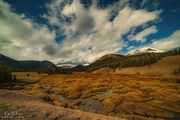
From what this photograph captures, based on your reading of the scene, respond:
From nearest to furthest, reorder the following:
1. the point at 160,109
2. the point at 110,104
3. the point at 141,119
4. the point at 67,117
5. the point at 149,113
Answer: the point at 67,117 → the point at 141,119 → the point at 149,113 → the point at 160,109 → the point at 110,104

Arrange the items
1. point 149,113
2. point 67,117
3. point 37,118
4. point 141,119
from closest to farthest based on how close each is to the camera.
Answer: point 37,118 → point 67,117 → point 141,119 → point 149,113

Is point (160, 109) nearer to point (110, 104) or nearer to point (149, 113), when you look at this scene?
point (149, 113)

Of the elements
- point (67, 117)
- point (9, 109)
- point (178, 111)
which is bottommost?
point (178, 111)

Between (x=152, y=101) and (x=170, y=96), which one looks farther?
(x=170, y=96)

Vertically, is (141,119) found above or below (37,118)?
below

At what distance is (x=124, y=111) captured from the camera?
51875mm

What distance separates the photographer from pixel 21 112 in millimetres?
25625

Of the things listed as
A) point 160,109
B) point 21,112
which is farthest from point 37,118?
point 160,109

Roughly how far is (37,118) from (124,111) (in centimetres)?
3289

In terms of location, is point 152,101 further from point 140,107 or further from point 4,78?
point 4,78

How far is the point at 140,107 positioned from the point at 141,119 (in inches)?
719

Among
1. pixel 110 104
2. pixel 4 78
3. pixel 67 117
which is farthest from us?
pixel 4 78

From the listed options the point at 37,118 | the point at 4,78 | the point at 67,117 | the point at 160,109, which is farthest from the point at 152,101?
the point at 4,78

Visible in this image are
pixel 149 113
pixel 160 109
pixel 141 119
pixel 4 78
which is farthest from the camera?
pixel 4 78
